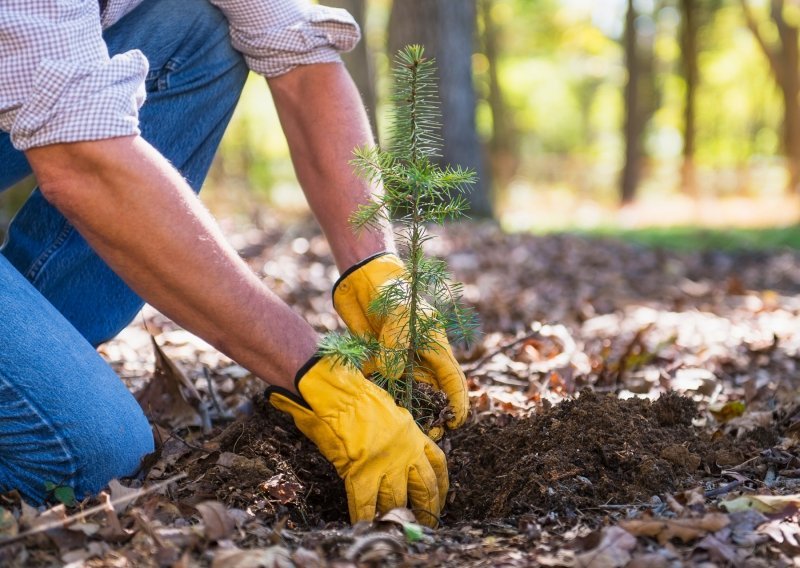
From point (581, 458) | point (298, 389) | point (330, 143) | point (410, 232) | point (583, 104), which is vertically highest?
point (330, 143)

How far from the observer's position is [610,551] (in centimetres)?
144

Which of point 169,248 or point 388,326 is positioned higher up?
point 169,248

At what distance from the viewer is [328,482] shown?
6.53 feet

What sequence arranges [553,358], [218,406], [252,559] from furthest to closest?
[553,358], [218,406], [252,559]

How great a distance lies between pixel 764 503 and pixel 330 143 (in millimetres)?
1505

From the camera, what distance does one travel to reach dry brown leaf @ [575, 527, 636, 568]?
1.41m

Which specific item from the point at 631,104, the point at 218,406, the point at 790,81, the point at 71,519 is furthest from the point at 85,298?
the point at 790,81

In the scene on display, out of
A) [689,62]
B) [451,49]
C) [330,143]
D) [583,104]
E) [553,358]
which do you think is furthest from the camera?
[583,104]

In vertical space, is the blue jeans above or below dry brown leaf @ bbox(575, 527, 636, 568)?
above

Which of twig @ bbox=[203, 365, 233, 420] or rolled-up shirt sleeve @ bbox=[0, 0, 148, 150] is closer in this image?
rolled-up shirt sleeve @ bbox=[0, 0, 148, 150]

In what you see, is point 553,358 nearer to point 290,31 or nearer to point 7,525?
point 290,31

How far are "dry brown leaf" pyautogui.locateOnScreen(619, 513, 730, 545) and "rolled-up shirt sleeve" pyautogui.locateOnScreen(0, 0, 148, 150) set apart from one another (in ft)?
4.41

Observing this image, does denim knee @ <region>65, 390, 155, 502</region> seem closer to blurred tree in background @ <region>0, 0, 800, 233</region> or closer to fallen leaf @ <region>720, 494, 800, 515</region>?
fallen leaf @ <region>720, 494, 800, 515</region>

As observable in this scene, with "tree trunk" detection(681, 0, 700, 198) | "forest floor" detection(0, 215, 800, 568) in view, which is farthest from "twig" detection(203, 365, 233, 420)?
"tree trunk" detection(681, 0, 700, 198)
